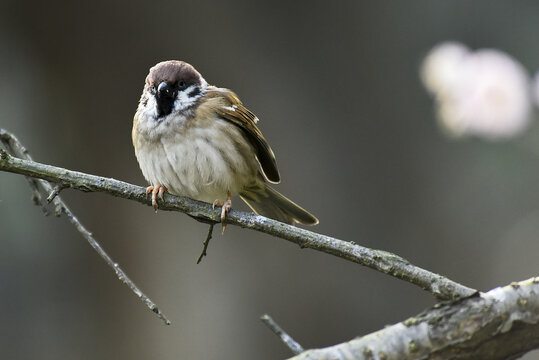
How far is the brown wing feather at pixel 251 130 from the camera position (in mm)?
3113

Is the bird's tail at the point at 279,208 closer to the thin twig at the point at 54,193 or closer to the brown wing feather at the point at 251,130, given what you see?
the brown wing feather at the point at 251,130

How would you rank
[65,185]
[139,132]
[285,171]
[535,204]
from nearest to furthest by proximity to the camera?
[65,185], [139,132], [285,171], [535,204]

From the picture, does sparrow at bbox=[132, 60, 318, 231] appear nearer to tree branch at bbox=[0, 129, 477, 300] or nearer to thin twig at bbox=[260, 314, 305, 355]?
tree branch at bbox=[0, 129, 477, 300]

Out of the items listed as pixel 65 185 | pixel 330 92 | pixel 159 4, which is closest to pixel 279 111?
pixel 330 92

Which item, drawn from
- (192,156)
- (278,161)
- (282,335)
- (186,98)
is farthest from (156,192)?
(278,161)

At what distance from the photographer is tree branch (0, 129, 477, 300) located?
192 cm

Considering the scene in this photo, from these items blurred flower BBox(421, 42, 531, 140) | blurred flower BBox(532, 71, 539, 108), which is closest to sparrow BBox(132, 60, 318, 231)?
blurred flower BBox(421, 42, 531, 140)

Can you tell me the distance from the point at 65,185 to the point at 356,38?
3.05 meters

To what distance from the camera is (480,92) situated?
12.2 feet

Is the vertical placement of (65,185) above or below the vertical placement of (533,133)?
below

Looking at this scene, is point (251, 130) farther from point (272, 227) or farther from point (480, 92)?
point (480, 92)

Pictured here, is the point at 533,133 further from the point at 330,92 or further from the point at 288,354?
the point at 288,354

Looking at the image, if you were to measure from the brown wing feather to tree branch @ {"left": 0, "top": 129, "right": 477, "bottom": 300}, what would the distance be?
2.28 feet

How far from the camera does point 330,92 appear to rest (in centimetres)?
469
